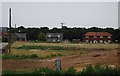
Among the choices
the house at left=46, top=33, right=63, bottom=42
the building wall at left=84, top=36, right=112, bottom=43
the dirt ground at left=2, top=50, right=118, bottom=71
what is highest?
the house at left=46, top=33, right=63, bottom=42

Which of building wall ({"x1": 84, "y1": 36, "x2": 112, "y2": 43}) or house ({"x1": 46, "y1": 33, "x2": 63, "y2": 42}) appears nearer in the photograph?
building wall ({"x1": 84, "y1": 36, "x2": 112, "y2": 43})

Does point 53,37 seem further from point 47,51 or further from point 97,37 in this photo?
point 47,51

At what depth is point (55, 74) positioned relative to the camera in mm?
14078

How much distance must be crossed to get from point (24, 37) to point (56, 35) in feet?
42.0

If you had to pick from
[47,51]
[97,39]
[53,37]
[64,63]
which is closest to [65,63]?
[64,63]

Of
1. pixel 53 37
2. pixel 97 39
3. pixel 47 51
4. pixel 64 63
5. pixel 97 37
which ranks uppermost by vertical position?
pixel 53 37

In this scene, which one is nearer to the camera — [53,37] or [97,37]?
[97,37]

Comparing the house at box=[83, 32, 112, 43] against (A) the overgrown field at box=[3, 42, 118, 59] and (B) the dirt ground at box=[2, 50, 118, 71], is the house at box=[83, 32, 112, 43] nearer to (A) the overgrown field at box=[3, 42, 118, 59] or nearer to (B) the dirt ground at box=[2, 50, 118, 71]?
(A) the overgrown field at box=[3, 42, 118, 59]

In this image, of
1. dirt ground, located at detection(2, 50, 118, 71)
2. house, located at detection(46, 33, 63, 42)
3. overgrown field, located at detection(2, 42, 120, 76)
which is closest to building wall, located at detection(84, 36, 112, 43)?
house, located at detection(46, 33, 63, 42)

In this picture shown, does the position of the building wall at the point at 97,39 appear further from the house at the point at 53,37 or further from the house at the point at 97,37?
the house at the point at 53,37

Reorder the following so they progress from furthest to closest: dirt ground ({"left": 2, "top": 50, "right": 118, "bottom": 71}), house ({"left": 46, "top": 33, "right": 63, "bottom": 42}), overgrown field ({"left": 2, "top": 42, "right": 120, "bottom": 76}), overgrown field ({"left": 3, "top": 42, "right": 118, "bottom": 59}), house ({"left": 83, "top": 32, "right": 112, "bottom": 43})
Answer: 1. house ({"left": 46, "top": 33, "right": 63, "bottom": 42})
2. house ({"left": 83, "top": 32, "right": 112, "bottom": 43})
3. overgrown field ({"left": 3, "top": 42, "right": 118, "bottom": 59})
4. dirt ground ({"left": 2, "top": 50, "right": 118, "bottom": 71})
5. overgrown field ({"left": 2, "top": 42, "right": 120, "bottom": 76})

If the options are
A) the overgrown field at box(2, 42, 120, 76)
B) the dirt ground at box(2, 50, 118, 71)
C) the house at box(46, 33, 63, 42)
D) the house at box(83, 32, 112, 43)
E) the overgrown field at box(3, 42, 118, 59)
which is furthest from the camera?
the house at box(46, 33, 63, 42)

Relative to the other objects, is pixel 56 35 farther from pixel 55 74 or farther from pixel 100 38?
pixel 55 74

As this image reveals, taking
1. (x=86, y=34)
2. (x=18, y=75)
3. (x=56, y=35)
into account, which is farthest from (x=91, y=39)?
(x=18, y=75)
